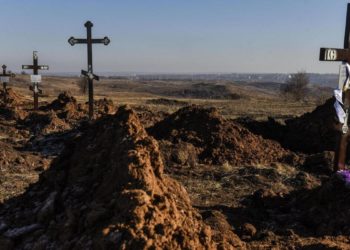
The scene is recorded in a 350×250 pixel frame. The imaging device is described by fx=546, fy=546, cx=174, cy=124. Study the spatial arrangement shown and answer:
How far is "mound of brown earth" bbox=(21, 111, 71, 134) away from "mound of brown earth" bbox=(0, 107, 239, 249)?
12.5 metres

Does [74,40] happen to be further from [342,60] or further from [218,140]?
[342,60]

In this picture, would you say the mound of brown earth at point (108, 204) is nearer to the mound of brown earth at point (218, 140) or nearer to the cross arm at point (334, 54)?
the cross arm at point (334, 54)

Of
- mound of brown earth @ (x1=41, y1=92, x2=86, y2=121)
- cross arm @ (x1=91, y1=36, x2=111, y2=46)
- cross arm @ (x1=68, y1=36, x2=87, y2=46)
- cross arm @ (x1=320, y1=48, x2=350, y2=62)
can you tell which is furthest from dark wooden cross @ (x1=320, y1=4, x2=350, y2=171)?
mound of brown earth @ (x1=41, y1=92, x2=86, y2=121)

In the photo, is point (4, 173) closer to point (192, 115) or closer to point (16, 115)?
point (192, 115)

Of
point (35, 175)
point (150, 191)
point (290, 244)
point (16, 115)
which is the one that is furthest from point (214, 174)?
point (16, 115)

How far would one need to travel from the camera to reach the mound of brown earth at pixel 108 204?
507cm

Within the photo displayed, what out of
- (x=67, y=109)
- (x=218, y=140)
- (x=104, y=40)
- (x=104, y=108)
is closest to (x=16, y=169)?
(x=218, y=140)

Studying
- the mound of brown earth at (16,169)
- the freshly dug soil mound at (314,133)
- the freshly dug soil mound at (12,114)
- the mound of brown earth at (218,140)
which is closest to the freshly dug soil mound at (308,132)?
the freshly dug soil mound at (314,133)

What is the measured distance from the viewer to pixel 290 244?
21.1 feet

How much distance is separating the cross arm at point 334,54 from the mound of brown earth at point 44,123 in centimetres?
1238

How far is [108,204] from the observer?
18.0 ft

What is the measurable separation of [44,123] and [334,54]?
1366 cm

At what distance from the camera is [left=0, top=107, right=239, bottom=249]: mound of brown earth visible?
507cm

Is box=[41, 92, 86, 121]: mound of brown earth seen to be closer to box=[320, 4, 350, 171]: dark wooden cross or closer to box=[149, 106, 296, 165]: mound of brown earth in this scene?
box=[149, 106, 296, 165]: mound of brown earth
